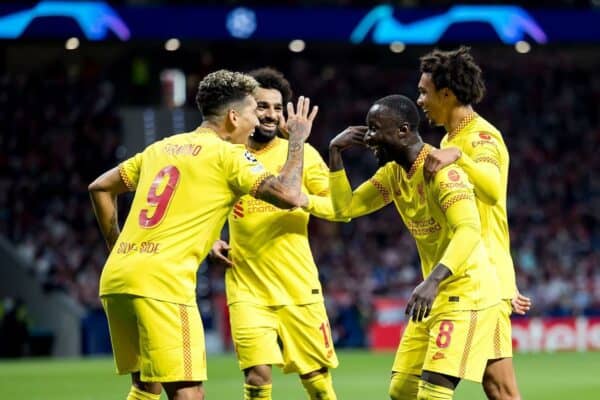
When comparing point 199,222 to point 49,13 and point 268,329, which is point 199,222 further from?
point 49,13

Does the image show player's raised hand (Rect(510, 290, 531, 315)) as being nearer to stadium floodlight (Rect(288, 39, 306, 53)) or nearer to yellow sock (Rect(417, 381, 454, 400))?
yellow sock (Rect(417, 381, 454, 400))

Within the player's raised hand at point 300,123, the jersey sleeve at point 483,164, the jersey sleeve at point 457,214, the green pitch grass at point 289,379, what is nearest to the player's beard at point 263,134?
the player's raised hand at point 300,123

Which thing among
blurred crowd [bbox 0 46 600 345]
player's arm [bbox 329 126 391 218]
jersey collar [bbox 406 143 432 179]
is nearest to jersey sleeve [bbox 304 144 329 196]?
player's arm [bbox 329 126 391 218]

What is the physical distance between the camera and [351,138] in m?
7.30

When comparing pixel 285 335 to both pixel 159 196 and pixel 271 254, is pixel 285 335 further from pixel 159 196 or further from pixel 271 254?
pixel 159 196

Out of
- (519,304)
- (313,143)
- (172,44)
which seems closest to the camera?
(519,304)

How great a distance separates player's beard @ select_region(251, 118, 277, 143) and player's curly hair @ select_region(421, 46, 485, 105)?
5.49 ft

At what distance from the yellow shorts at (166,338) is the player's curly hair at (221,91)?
1129mm

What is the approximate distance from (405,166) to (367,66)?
78.7 feet

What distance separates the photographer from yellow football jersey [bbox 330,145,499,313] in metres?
6.50

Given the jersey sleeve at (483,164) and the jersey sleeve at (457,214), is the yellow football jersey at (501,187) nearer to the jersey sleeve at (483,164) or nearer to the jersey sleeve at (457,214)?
the jersey sleeve at (483,164)

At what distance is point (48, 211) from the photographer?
982 inches

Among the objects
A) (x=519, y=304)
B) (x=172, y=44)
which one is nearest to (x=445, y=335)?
(x=519, y=304)

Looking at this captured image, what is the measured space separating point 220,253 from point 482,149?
86.7 inches
